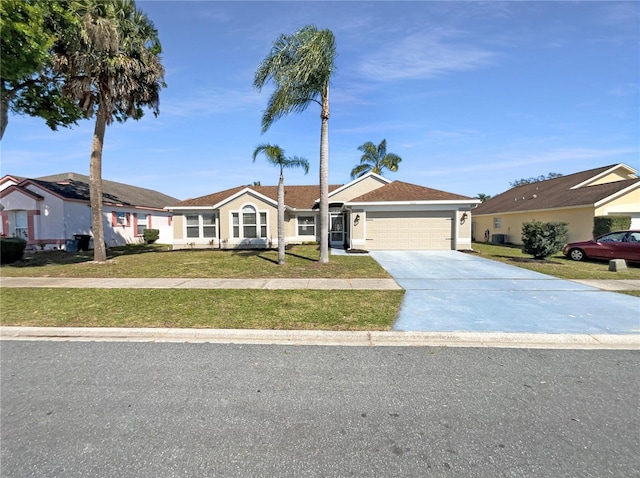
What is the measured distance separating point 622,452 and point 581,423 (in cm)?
37

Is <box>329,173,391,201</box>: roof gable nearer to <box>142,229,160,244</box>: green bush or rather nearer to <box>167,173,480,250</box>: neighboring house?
<box>167,173,480,250</box>: neighboring house

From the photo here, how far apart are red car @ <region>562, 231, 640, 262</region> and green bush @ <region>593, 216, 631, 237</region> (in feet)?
11.7

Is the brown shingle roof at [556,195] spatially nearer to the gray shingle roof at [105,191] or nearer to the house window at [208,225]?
the house window at [208,225]

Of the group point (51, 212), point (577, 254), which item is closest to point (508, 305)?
point (577, 254)

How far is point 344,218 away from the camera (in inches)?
859

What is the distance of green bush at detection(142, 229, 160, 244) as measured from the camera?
26111 millimetres

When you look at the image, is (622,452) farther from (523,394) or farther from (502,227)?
(502,227)

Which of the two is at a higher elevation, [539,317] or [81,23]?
[81,23]

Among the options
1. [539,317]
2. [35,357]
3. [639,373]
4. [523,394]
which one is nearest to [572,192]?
[539,317]

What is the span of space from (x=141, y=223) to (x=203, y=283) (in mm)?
20718

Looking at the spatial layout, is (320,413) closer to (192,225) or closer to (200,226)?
(200,226)

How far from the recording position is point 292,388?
11.7 ft

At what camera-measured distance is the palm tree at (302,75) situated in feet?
38.3

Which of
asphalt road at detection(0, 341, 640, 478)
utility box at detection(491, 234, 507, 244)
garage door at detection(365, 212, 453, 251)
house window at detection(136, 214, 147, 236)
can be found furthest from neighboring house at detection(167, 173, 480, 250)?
asphalt road at detection(0, 341, 640, 478)
